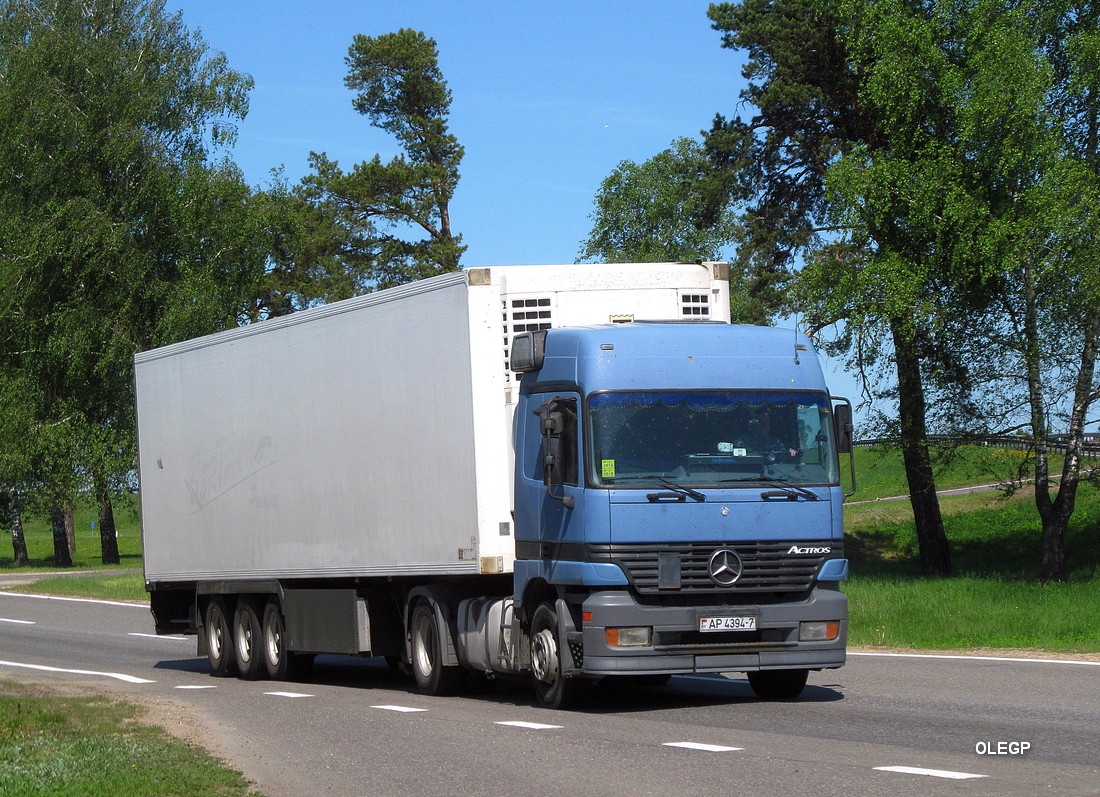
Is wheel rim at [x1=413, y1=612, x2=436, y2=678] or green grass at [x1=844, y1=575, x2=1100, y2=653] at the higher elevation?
wheel rim at [x1=413, y1=612, x2=436, y2=678]

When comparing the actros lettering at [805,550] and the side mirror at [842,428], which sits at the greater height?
the side mirror at [842,428]

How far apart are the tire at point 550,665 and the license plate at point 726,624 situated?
1249 mm

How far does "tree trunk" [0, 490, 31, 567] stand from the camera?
51.1 metres

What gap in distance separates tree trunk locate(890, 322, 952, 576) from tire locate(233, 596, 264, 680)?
13433 mm

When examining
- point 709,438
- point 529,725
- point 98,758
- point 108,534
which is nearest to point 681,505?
point 709,438

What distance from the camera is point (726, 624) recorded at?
42.3 ft

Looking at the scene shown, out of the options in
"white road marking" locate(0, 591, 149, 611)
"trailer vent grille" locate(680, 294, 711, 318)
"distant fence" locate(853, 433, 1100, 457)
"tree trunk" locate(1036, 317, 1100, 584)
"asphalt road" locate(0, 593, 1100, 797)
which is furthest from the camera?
"white road marking" locate(0, 591, 149, 611)

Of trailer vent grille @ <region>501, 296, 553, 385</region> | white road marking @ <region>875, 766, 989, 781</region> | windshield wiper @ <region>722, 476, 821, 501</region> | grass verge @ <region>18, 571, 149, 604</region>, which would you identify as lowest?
grass verge @ <region>18, 571, 149, 604</region>

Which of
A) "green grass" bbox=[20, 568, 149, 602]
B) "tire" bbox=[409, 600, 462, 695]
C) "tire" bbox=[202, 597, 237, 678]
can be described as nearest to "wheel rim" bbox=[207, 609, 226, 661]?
"tire" bbox=[202, 597, 237, 678]

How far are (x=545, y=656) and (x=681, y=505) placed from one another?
75.6 inches

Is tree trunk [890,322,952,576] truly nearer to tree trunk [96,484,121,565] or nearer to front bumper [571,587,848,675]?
front bumper [571,587,848,675]

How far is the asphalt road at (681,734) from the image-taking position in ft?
30.5

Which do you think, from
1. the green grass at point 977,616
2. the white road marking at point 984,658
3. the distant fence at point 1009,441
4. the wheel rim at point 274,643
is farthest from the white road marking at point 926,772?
the distant fence at point 1009,441

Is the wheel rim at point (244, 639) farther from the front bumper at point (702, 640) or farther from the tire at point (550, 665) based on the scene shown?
the front bumper at point (702, 640)
